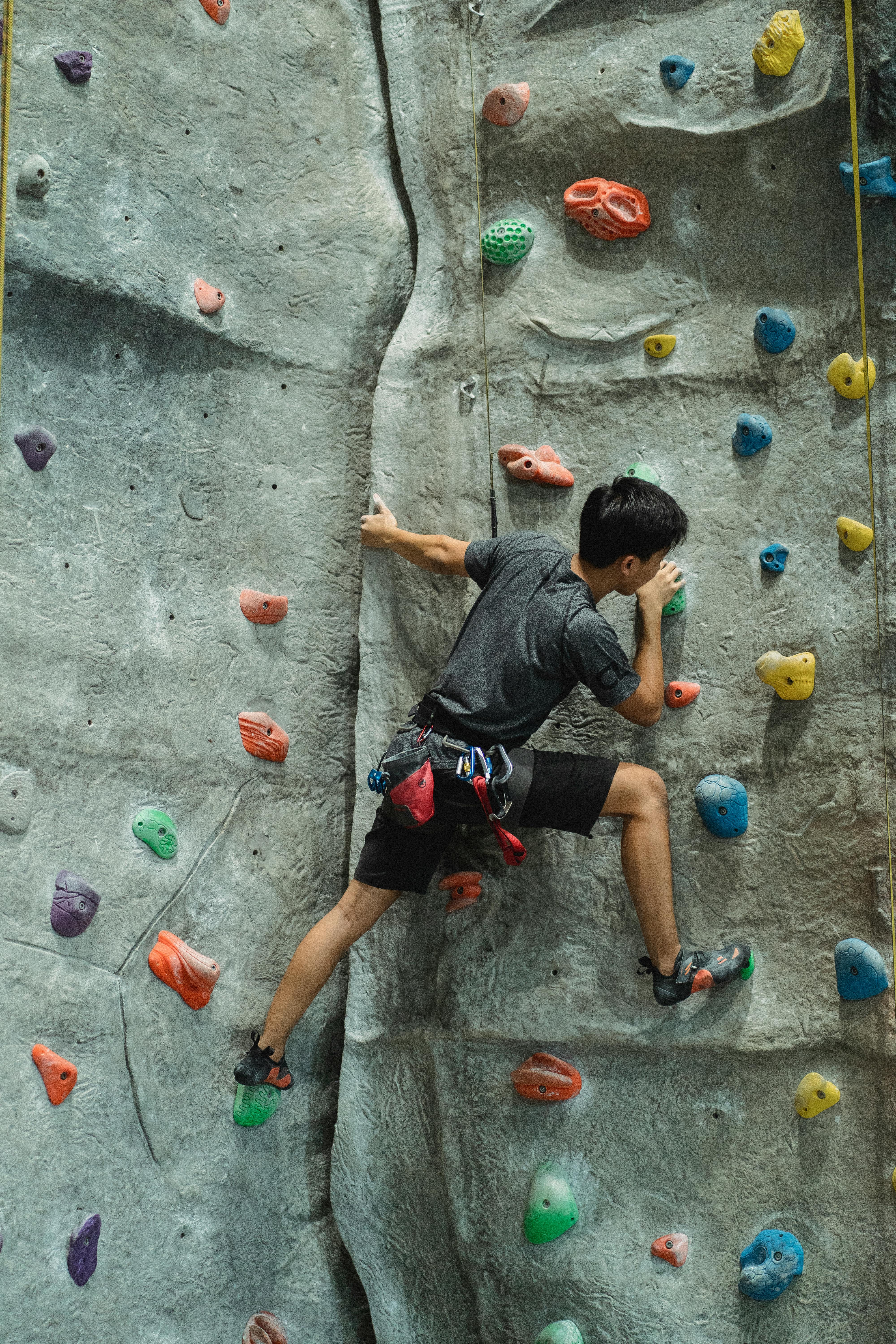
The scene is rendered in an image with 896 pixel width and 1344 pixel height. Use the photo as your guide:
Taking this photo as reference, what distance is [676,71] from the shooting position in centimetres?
338

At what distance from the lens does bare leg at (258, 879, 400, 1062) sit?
3.21 meters

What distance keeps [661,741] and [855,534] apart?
691mm

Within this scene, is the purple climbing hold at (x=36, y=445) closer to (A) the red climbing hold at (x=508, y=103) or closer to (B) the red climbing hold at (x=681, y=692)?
(A) the red climbing hold at (x=508, y=103)

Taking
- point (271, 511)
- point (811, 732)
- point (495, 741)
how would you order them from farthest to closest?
point (271, 511) → point (811, 732) → point (495, 741)

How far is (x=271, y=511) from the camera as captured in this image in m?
3.51

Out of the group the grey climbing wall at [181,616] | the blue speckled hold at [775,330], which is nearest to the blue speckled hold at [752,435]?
the blue speckled hold at [775,330]

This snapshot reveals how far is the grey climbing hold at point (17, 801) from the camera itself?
2.97m

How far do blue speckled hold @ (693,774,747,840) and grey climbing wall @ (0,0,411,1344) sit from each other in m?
0.98

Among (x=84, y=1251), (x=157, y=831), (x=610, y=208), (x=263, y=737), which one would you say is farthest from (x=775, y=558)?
(x=84, y=1251)

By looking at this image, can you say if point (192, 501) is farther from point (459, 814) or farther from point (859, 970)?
point (859, 970)

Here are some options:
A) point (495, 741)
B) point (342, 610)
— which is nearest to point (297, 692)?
point (342, 610)

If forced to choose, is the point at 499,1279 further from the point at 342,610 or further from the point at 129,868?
the point at 342,610

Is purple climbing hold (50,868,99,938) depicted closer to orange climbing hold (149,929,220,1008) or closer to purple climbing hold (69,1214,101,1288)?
Answer: orange climbing hold (149,929,220,1008)

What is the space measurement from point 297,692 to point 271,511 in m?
0.49
